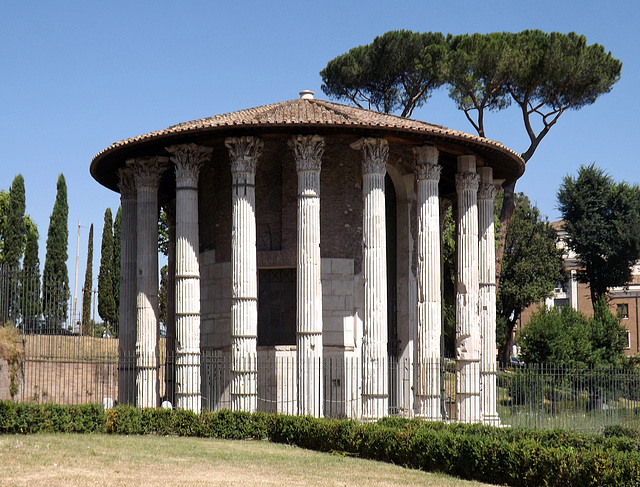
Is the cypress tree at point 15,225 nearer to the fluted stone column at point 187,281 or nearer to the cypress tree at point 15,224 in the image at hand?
the cypress tree at point 15,224

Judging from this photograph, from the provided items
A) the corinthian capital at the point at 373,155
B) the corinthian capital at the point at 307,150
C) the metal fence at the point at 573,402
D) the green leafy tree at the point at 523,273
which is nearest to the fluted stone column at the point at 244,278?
the corinthian capital at the point at 307,150

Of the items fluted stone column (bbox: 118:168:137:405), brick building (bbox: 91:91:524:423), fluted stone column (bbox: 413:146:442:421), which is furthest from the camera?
fluted stone column (bbox: 118:168:137:405)

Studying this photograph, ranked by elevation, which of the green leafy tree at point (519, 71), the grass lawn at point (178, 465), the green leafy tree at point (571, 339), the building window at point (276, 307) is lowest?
the grass lawn at point (178, 465)

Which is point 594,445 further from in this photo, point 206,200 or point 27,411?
point 206,200

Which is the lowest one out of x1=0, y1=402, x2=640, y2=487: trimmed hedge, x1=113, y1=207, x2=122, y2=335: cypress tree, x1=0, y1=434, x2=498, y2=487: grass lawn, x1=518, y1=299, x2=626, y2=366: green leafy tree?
x1=0, y1=434, x2=498, y2=487: grass lawn

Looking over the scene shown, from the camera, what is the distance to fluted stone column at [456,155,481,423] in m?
18.9

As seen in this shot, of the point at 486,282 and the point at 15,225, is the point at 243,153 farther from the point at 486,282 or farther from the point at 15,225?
the point at 15,225

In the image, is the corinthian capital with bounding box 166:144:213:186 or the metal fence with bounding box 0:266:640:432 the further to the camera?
the corinthian capital with bounding box 166:144:213:186

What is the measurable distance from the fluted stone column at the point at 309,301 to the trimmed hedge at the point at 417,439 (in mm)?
1550

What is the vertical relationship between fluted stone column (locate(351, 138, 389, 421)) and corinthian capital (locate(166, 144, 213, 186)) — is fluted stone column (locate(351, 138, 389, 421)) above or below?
below

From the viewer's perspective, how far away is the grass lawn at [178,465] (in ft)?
36.3

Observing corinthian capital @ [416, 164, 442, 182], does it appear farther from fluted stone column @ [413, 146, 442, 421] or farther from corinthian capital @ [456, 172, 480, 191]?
corinthian capital @ [456, 172, 480, 191]

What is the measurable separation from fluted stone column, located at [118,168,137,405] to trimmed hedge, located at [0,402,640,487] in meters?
3.68

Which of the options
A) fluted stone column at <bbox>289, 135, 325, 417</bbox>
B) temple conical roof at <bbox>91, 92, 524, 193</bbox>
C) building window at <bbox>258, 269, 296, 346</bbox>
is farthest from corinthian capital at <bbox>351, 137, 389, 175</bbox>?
building window at <bbox>258, 269, 296, 346</bbox>
